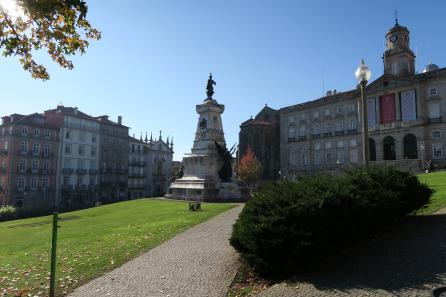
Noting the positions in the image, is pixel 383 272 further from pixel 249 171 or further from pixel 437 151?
pixel 249 171

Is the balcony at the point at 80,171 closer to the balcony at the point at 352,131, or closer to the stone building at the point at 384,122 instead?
the stone building at the point at 384,122

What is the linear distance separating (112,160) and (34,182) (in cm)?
1580

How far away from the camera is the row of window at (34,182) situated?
5306cm

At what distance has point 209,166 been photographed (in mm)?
28812

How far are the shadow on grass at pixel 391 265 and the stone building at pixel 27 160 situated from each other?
50.8 meters

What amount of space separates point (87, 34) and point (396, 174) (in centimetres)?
974

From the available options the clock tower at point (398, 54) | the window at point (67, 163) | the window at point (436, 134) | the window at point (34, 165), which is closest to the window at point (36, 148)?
the window at point (34, 165)

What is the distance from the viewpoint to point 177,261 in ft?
30.2

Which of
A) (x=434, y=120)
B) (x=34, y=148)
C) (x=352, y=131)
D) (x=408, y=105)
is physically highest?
(x=408, y=105)

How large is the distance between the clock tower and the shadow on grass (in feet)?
190

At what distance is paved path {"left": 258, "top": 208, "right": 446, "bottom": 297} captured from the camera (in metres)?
6.14

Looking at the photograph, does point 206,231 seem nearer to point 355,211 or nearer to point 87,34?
point 355,211


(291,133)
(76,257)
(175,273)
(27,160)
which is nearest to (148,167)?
(27,160)

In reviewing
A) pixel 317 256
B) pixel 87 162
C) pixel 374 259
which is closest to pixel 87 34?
pixel 317 256
